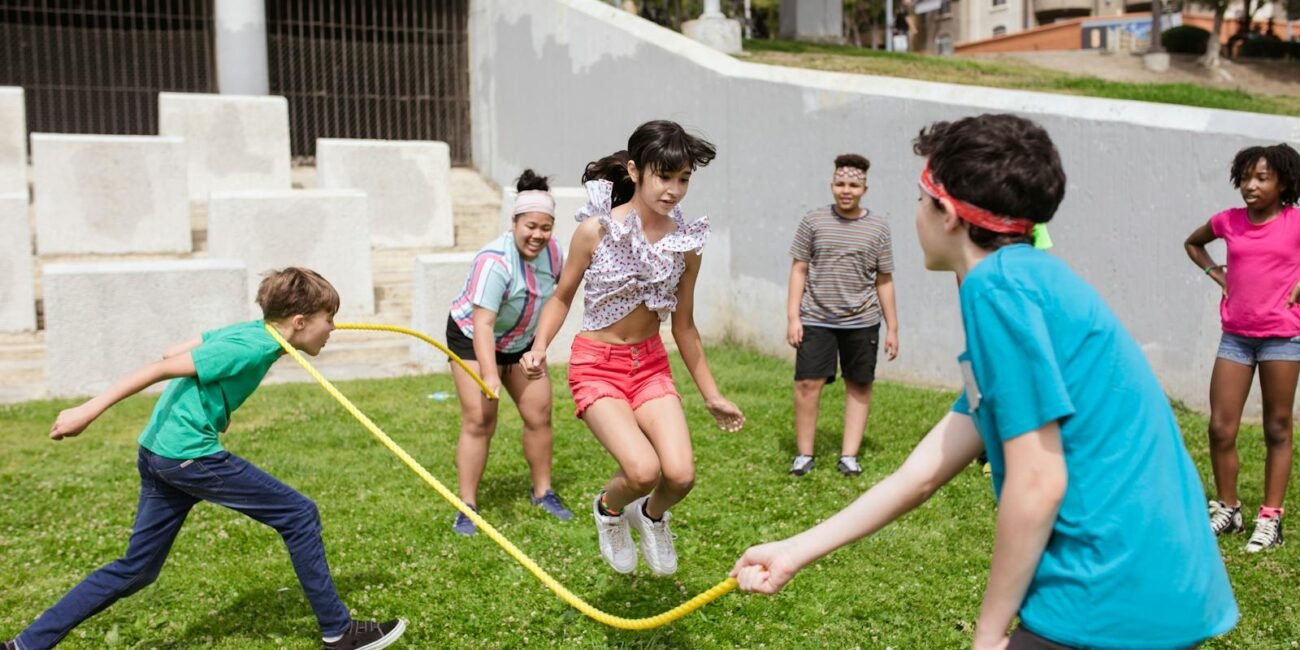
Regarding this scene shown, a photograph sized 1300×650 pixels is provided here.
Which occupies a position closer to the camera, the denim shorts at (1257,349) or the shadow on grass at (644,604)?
the shadow on grass at (644,604)

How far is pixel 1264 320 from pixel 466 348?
154 inches

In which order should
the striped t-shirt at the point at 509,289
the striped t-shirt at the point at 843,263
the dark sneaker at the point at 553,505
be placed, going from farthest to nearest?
the striped t-shirt at the point at 843,263 < the dark sneaker at the point at 553,505 < the striped t-shirt at the point at 509,289

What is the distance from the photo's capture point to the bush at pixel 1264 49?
30.6 m

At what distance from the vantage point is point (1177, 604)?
2516 mm

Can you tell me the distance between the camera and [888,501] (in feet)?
9.24

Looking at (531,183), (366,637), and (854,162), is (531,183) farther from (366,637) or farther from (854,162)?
(366,637)

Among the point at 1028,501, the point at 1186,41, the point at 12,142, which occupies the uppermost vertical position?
the point at 1186,41

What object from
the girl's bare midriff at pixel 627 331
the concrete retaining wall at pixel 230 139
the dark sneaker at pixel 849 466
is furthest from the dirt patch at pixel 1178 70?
the girl's bare midriff at pixel 627 331

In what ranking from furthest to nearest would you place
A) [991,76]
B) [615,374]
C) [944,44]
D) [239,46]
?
[944,44] < [991,76] < [239,46] < [615,374]

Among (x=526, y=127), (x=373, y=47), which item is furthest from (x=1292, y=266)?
(x=373, y=47)

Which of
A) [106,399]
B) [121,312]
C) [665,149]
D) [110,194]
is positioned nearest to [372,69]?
[110,194]

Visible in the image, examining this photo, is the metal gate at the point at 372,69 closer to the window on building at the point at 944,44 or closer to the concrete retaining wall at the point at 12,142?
the concrete retaining wall at the point at 12,142

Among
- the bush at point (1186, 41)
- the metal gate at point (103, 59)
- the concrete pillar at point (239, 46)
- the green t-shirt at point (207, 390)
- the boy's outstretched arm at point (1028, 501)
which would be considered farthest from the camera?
the bush at point (1186, 41)

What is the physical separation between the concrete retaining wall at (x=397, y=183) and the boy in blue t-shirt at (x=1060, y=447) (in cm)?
1226
